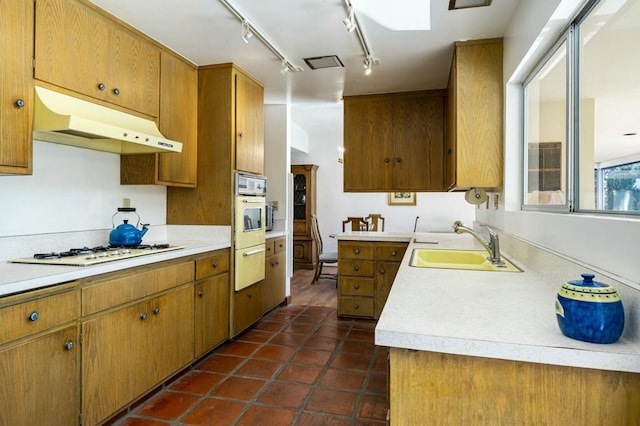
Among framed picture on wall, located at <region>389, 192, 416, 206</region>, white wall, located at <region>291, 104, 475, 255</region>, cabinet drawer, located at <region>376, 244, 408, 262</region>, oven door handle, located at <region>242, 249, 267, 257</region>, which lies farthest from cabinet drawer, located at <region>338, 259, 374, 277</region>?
framed picture on wall, located at <region>389, 192, 416, 206</region>

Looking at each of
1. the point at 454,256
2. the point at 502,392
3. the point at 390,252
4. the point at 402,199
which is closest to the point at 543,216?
the point at 454,256

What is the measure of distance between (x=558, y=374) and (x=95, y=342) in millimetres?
1917

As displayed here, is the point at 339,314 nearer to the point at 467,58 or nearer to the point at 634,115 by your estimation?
the point at 467,58

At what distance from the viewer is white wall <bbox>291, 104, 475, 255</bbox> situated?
698 centimetres

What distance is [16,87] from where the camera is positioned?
5.78 feet

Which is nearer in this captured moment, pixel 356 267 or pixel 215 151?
pixel 215 151

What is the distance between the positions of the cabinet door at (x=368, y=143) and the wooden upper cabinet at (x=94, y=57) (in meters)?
2.05

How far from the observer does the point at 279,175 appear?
4.33 m

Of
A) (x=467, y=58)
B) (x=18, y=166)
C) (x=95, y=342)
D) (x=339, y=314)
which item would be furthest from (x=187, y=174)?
(x=467, y=58)

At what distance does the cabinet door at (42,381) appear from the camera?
1.43 m

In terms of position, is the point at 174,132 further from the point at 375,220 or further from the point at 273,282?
the point at 375,220

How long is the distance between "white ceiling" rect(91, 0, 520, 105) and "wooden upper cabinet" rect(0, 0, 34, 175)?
20.3 inches

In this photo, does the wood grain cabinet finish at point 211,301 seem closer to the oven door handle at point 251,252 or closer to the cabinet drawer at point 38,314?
the oven door handle at point 251,252

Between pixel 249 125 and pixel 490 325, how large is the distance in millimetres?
2889
